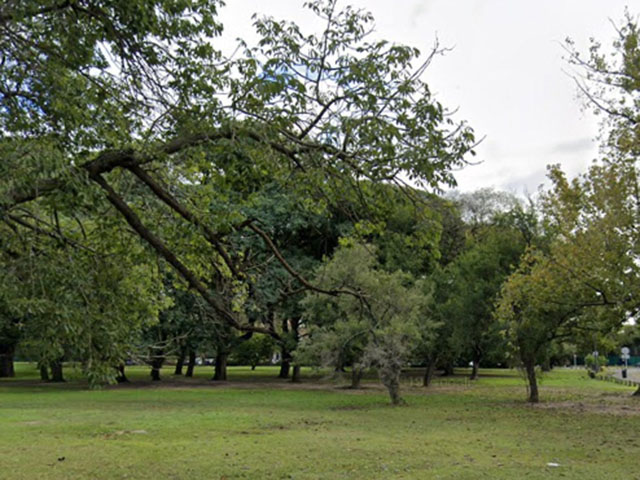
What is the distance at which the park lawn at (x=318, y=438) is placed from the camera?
1030cm

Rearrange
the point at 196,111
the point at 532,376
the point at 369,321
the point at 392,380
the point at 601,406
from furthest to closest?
the point at 532,376 → the point at 601,406 → the point at 392,380 → the point at 369,321 → the point at 196,111

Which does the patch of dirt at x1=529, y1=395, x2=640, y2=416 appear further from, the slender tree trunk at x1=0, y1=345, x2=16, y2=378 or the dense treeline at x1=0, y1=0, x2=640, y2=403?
the slender tree trunk at x1=0, y1=345, x2=16, y2=378

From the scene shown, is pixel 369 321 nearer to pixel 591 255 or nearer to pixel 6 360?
pixel 591 255

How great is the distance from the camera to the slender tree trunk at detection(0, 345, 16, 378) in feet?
143

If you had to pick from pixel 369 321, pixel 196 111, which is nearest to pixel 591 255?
pixel 369 321

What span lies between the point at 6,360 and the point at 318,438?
39262 millimetres

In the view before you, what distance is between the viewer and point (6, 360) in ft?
148

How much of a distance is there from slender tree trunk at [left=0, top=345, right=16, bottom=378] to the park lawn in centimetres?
1957

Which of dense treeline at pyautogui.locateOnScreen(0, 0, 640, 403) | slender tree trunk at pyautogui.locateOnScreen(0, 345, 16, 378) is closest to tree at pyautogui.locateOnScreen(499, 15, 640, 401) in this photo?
dense treeline at pyautogui.locateOnScreen(0, 0, 640, 403)

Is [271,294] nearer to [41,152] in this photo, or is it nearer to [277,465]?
[277,465]

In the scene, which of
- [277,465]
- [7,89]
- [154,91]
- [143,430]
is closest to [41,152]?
[154,91]

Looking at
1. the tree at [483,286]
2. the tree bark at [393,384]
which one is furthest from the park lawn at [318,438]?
the tree at [483,286]

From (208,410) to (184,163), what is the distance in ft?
49.7

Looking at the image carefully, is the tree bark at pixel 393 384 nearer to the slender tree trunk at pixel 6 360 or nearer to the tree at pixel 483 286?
the tree at pixel 483 286
